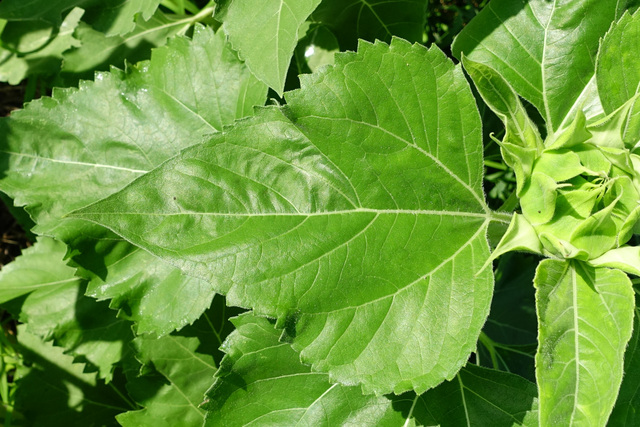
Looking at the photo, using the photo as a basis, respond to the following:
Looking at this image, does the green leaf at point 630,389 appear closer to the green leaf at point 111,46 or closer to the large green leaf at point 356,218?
the large green leaf at point 356,218

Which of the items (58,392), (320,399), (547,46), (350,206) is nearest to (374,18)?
(547,46)

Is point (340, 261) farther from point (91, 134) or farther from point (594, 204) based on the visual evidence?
point (91, 134)

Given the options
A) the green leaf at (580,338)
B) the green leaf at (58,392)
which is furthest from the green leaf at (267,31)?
the green leaf at (58,392)

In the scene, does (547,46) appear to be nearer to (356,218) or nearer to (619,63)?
(619,63)

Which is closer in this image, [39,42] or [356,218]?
[356,218]

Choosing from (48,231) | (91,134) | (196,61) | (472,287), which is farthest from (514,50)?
(48,231)

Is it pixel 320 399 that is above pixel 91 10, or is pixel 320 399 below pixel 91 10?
below

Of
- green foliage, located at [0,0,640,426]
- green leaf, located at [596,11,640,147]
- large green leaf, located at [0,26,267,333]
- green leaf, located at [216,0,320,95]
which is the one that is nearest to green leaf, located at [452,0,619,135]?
green foliage, located at [0,0,640,426]

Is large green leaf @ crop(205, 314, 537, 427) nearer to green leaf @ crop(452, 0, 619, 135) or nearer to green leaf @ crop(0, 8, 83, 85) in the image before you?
green leaf @ crop(452, 0, 619, 135)
